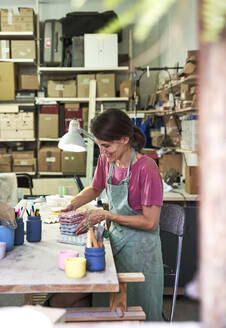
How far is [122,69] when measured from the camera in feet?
17.6

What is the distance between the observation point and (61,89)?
17.6 feet

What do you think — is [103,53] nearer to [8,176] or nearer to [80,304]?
[8,176]

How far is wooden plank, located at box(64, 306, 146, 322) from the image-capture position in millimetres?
1389

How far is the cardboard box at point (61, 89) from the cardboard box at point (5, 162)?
3.22 ft

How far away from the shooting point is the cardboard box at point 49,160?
5309 mm

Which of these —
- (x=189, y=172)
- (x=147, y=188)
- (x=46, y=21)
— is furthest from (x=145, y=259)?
(x=46, y=21)

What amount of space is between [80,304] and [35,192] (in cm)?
331

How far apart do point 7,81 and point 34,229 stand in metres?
3.79

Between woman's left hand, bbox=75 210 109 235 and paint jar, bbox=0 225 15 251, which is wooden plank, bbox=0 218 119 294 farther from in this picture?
woman's left hand, bbox=75 210 109 235

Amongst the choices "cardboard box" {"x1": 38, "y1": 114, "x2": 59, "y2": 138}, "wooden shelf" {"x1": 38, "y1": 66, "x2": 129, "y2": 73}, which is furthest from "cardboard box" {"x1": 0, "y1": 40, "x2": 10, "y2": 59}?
"cardboard box" {"x1": 38, "y1": 114, "x2": 59, "y2": 138}

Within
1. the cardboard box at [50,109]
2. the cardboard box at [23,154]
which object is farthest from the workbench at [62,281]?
the cardboard box at [50,109]

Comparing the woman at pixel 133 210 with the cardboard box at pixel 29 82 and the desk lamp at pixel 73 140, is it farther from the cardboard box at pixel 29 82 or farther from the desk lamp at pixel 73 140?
the cardboard box at pixel 29 82

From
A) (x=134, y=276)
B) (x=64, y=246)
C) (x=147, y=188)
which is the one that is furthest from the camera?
(x=147, y=188)

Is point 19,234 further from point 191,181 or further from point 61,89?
point 61,89
